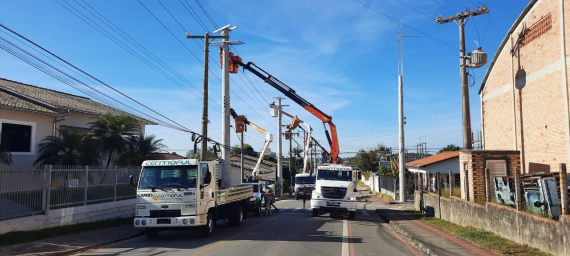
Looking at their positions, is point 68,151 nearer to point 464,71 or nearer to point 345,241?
point 345,241

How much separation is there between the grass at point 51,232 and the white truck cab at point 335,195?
29.5 ft

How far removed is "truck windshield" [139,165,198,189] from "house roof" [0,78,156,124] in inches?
327

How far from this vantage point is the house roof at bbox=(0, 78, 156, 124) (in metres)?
20.2

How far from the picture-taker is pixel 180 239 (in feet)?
48.4

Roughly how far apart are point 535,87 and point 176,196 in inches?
558

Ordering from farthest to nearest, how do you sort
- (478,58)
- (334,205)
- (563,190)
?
(334,205) → (478,58) → (563,190)

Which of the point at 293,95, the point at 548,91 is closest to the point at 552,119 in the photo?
the point at 548,91

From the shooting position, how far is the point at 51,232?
14.5 meters

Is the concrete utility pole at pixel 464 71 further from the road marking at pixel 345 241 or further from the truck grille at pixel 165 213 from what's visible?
the truck grille at pixel 165 213

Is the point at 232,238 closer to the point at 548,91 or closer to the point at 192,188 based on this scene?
the point at 192,188

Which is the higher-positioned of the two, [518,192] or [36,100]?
[36,100]

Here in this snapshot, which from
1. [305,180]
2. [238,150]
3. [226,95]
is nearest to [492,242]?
[226,95]

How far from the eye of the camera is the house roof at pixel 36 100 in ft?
66.2

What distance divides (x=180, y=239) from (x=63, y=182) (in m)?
5.19
